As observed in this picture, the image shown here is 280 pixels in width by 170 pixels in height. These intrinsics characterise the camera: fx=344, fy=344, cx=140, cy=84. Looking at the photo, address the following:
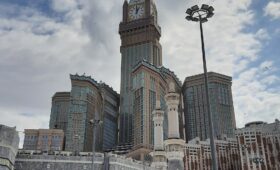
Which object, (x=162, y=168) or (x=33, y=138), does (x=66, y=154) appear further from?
(x=33, y=138)

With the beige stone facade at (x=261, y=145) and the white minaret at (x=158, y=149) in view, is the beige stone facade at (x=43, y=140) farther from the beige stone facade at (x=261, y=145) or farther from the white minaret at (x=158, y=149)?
the white minaret at (x=158, y=149)

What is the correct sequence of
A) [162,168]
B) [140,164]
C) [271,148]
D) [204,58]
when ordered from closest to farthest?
[204,58]
[162,168]
[140,164]
[271,148]

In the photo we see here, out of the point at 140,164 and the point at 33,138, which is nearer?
the point at 140,164

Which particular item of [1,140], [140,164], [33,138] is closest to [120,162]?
[140,164]

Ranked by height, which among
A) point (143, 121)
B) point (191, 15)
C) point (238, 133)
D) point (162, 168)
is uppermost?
point (143, 121)

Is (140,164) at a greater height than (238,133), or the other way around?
(238,133)

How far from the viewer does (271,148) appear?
129375mm

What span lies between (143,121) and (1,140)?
138750 mm

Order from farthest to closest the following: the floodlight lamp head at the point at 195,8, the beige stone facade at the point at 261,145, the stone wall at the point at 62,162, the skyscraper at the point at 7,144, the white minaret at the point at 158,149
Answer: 1. the beige stone facade at the point at 261,145
2. the white minaret at the point at 158,149
3. the stone wall at the point at 62,162
4. the skyscraper at the point at 7,144
5. the floodlight lamp head at the point at 195,8

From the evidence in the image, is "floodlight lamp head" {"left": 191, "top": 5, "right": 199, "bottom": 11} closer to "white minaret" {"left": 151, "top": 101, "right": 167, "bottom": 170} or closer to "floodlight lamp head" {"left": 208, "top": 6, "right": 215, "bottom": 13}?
"floodlight lamp head" {"left": 208, "top": 6, "right": 215, "bottom": 13}

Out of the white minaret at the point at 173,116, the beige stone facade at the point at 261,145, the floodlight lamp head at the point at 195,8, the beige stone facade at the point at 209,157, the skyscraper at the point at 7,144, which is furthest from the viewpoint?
the beige stone facade at the point at 209,157

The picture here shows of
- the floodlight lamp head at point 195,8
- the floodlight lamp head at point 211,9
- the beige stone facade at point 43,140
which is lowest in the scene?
the floodlight lamp head at point 211,9

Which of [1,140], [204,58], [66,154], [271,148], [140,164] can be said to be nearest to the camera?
[204,58]

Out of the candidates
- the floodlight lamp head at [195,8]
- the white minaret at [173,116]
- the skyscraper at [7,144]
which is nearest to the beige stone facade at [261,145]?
the white minaret at [173,116]
